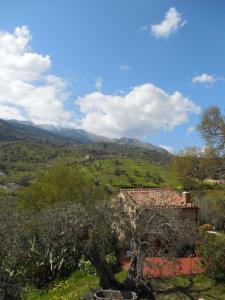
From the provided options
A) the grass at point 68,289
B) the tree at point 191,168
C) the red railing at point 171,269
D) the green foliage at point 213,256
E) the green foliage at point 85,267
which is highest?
the tree at point 191,168

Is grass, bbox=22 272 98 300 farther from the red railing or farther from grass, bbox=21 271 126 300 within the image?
the red railing

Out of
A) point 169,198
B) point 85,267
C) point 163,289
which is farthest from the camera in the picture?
point 169,198

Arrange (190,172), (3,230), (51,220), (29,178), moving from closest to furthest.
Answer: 1. (3,230)
2. (51,220)
3. (190,172)
4. (29,178)

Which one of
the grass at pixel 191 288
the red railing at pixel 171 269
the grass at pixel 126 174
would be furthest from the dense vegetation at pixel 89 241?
the grass at pixel 126 174

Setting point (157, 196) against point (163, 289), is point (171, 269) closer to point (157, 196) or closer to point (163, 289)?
point (163, 289)

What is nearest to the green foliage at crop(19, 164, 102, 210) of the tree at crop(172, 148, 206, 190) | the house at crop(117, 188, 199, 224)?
the house at crop(117, 188, 199, 224)

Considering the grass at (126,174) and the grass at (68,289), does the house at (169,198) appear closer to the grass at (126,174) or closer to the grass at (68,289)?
the grass at (68,289)

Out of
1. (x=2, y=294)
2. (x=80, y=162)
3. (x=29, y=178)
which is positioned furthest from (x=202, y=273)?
(x=80, y=162)

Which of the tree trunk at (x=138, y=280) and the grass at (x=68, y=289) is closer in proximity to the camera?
the tree trunk at (x=138, y=280)

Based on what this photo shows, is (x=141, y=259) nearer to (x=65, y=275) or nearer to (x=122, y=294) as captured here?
(x=122, y=294)

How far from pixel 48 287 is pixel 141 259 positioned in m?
8.43

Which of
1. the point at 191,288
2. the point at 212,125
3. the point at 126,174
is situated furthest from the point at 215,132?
the point at 126,174

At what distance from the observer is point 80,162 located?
154 metres

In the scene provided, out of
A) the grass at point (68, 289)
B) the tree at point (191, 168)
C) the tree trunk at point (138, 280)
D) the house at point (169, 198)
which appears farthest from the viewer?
the house at point (169, 198)
